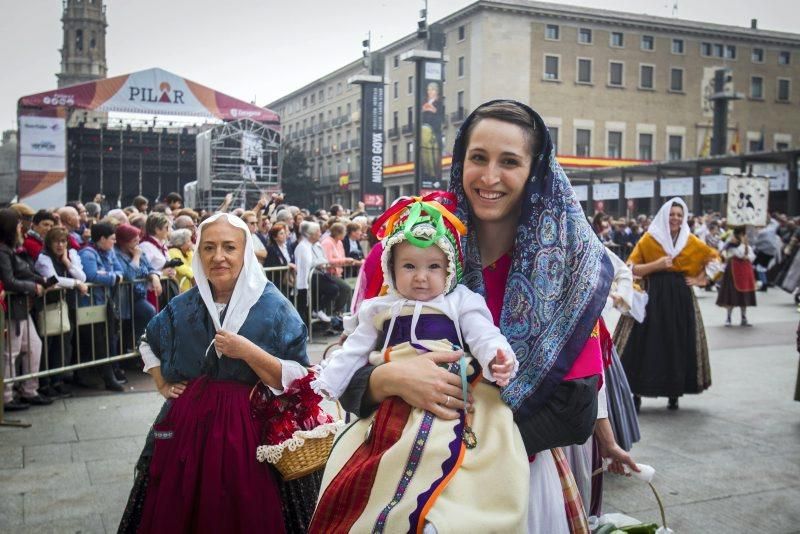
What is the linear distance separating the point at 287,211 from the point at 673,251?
7.41 metres

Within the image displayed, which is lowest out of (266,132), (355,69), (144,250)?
(144,250)

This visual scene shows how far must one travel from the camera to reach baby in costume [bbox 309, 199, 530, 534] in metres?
2.06

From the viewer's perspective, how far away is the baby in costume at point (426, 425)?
2.06 m

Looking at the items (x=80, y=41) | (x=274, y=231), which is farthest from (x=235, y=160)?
(x=80, y=41)

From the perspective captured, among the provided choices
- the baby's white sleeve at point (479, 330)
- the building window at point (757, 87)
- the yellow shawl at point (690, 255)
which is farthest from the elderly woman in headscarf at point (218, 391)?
the building window at point (757, 87)

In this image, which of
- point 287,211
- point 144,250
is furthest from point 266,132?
point 144,250

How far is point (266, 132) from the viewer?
26547 millimetres

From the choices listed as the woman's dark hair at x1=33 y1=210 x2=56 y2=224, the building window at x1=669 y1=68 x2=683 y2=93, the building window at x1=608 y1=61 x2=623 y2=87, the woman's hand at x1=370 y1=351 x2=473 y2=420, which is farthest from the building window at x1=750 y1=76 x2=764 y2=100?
the woman's hand at x1=370 y1=351 x2=473 y2=420

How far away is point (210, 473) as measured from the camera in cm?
332

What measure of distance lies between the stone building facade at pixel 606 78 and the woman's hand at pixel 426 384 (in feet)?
170

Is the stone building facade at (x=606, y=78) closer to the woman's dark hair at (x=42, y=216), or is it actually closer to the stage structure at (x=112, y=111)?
the stage structure at (x=112, y=111)

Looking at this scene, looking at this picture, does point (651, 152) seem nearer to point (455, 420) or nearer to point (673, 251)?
point (673, 251)

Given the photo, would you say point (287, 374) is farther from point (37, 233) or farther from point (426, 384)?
point (37, 233)

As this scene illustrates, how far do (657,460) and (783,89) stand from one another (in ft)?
224
